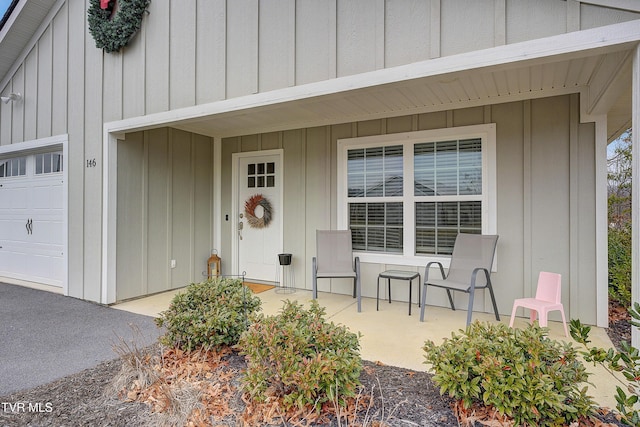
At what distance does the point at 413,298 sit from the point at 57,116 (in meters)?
5.53

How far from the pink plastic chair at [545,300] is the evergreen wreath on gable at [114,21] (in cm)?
521

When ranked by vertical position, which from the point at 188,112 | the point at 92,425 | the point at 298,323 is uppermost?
the point at 188,112

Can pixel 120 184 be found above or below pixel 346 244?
above

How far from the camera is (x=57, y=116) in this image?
525 cm

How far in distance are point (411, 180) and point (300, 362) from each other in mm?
3081

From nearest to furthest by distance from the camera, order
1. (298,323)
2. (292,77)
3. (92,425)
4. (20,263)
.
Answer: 1. (92,425)
2. (298,323)
3. (292,77)
4. (20,263)

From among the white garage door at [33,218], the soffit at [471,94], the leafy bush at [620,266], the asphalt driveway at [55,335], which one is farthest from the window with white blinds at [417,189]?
the white garage door at [33,218]

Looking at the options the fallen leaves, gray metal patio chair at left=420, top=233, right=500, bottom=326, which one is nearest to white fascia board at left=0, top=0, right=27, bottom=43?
the fallen leaves

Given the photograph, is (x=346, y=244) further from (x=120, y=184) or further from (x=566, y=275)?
(x=120, y=184)

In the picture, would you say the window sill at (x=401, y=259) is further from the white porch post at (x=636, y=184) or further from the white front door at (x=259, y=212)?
the white porch post at (x=636, y=184)

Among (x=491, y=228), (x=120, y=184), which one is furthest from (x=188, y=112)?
(x=491, y=228)

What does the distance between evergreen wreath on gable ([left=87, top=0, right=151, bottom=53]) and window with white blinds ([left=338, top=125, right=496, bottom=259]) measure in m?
2.90

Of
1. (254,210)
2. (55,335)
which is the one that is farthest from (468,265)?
(55,335)

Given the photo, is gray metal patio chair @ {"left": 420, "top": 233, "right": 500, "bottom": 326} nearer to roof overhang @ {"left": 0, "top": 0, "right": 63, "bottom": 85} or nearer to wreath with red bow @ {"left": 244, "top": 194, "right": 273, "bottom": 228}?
wreath with red bow @ {"left": 244, "top": 194, "right": 273, "bottom": 228}
